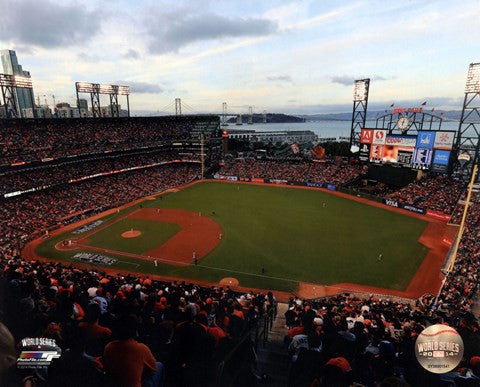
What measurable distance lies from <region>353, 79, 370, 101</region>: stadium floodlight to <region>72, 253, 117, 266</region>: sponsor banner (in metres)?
49.7

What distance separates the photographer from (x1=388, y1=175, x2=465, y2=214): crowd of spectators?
40.1 metres

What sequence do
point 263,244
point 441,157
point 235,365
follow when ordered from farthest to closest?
point 441,157 → point 263,244 → point 235,365

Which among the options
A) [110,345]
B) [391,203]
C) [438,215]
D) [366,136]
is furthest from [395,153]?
[110,345]

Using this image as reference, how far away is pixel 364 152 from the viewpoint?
169ft

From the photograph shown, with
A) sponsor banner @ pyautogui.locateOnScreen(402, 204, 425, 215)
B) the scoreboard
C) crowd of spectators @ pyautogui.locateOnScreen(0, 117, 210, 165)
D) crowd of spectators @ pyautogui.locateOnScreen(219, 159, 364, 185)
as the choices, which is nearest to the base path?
crowd of spectators @ pyautogui.locateOnScreen(0, 117, 210, 165)

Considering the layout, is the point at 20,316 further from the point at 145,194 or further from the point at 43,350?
the point at 145,194

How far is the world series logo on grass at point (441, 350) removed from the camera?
4.02 metres

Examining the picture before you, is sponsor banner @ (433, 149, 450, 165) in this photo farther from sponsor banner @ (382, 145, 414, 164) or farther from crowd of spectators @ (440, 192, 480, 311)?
crowd of spectators @ (440, 192, 480, 311)

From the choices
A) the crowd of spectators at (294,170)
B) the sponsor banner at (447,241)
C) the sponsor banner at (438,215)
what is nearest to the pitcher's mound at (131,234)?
the sponsor banner at (447,241)

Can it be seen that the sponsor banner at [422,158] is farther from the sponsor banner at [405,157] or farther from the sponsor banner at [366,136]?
the sponsor banner at [366,136]

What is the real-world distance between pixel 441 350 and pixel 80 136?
61.1 metres

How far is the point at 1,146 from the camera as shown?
4228 cm

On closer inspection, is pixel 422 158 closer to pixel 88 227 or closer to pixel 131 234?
pixel 131 234

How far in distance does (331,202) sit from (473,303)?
31865 millimetres
